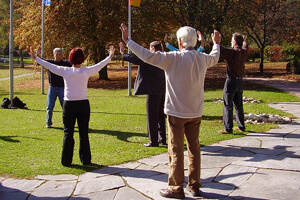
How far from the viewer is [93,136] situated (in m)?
7.81

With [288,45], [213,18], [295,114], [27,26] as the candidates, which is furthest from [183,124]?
[288,45]

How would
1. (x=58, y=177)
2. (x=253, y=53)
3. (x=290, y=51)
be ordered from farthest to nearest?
(x=253, y=53), (x=290, y=51), (x=58, y=177)

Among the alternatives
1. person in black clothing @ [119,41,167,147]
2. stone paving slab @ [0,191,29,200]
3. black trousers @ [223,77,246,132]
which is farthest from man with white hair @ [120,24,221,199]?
black trousers @ [223,77,246,132]

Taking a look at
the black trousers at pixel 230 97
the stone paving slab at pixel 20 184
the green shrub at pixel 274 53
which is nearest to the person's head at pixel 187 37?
the stone paving slab at pixel 20 184

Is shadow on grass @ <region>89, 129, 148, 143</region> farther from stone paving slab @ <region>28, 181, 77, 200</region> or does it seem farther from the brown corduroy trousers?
the brown corduroy trousers

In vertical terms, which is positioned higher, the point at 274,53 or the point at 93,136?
the point at 274,53

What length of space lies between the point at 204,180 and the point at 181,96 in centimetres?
147

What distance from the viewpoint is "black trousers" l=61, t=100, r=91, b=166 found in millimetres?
5379

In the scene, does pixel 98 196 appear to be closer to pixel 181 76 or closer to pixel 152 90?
pixel 181 76

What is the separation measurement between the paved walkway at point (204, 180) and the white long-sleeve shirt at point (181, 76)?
1.12 metres

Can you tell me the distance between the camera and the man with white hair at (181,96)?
411 cm

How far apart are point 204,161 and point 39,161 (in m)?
2.76

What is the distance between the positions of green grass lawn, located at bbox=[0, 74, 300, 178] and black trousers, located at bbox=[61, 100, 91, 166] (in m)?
0.16

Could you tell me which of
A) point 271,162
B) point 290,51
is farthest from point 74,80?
point 290,51
